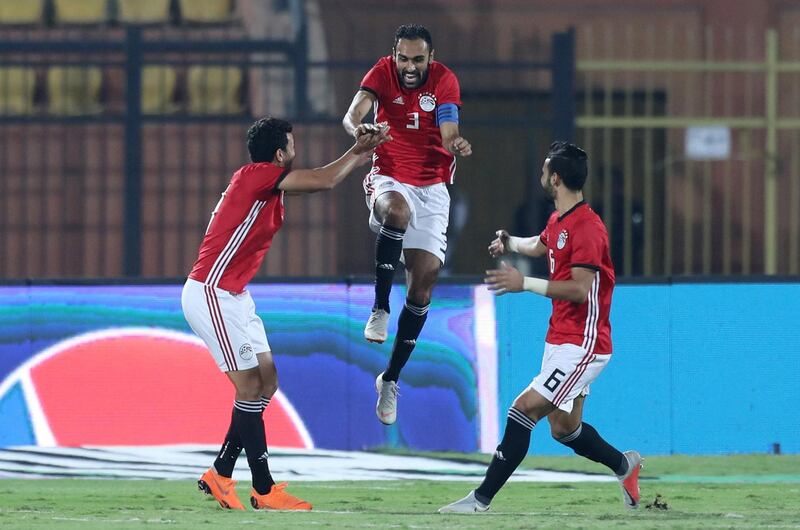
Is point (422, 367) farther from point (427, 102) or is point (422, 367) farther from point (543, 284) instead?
point (543, 284)

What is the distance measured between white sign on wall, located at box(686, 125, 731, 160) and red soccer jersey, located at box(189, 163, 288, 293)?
6.84 metres

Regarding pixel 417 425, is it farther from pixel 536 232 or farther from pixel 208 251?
pixel 208 251

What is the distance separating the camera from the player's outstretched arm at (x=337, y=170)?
8.60 metres

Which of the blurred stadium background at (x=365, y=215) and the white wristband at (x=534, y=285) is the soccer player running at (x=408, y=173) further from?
the blurred stadium background at (x=365, y=215)

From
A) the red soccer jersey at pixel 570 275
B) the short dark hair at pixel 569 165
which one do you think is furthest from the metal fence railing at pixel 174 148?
the red soccer jersey at pixel 570 275

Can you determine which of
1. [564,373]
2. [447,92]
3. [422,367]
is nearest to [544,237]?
[564,373]

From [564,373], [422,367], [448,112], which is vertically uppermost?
[448,112]

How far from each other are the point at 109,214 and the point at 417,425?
3.47 meters

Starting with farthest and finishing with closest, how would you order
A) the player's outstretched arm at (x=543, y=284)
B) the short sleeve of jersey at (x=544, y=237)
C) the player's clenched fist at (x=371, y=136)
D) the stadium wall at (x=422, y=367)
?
the stadium wall at (x=422, y=367), the short sleeve of jersey at (x=544, y=237), the player's clenched fist at (x=371, y=136), the player's outstretched arm at (x=543, y=284)

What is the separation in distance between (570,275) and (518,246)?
643mm

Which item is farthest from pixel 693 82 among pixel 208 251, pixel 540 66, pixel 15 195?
pixel 208 251

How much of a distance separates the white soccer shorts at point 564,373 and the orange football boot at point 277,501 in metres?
1.45

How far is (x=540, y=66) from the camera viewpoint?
493 inches

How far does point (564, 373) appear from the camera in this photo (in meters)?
8.75
